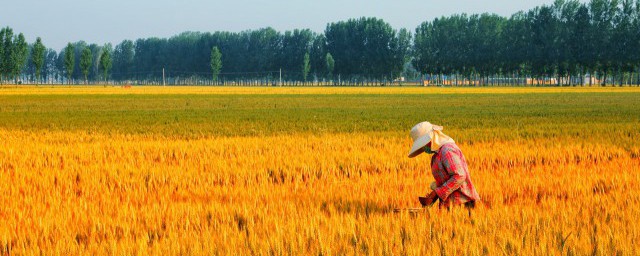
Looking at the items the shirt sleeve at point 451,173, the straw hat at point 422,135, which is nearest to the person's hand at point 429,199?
the shirt sleeve at point 451,173

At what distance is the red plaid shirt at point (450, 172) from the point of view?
512cm

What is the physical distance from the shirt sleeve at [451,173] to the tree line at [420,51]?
103304mm

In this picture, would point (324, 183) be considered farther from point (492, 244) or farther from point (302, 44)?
point (302, 44)

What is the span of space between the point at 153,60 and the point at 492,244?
188 m

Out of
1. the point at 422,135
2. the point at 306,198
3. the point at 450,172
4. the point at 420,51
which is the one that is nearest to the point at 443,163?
the point at 450,172

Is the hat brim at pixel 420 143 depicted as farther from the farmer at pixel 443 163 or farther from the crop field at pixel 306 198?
the crop field at pixel 306 198

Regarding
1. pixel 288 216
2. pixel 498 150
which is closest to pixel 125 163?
pixel 288 216

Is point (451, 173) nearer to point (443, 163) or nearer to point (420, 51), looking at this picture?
point (443, 163)

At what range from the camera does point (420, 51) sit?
132 m

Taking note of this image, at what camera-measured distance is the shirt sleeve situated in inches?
201

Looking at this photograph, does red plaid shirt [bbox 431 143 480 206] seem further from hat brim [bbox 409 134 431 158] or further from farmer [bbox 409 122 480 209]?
hat brim [bbox 409 134 431 158]

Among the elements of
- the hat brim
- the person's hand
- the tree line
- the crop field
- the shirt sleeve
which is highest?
the tree line

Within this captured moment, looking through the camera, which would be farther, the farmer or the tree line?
the tree line

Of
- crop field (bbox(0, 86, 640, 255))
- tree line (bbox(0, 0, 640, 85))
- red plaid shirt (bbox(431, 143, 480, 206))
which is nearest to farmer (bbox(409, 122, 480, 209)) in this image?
red plaid shirt (bbox(431, 143, 480, 206))
